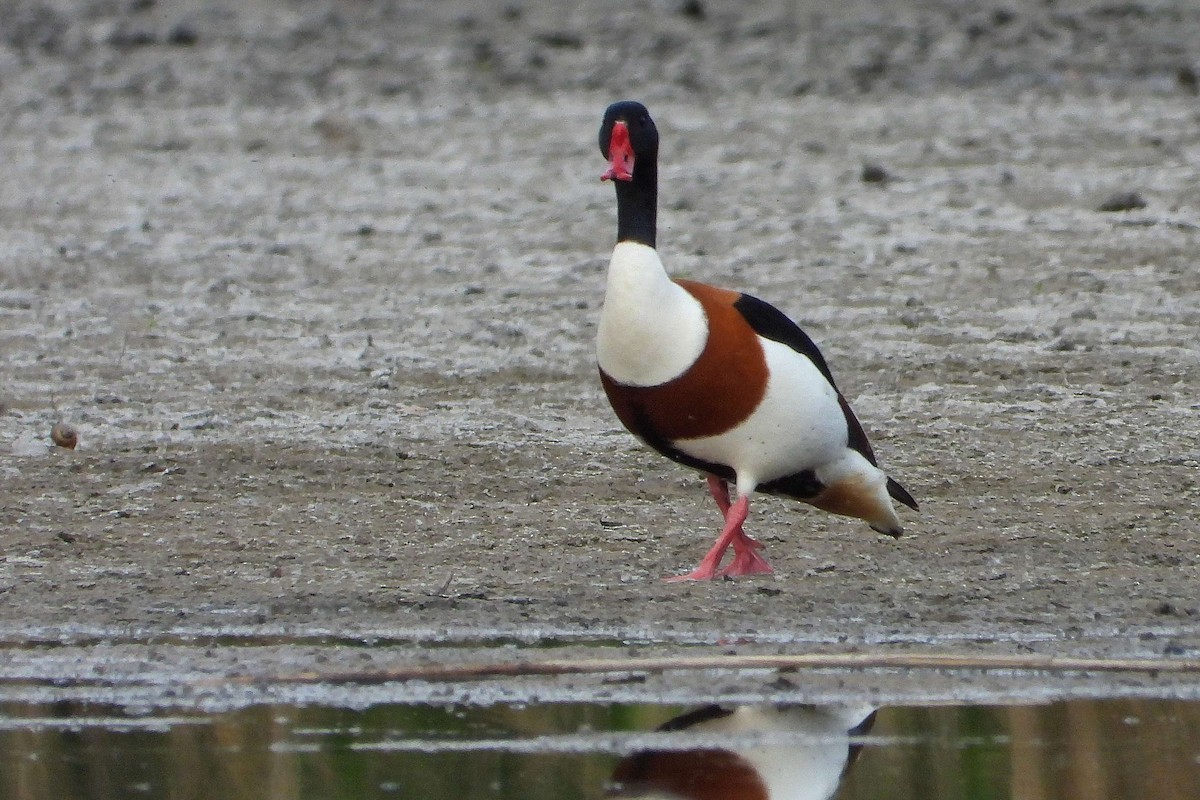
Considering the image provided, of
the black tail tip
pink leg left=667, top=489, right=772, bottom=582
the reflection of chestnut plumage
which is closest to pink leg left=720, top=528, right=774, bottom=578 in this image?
pink leg left=667, top=489, right=772, bottom=582

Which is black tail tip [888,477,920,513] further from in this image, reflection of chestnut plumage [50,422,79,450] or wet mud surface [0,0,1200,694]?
reflection of chestnut plumage [50,422,79,450]

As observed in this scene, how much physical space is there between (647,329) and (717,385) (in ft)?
0.80

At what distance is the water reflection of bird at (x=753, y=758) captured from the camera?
185 inches

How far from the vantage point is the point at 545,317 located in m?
10.4

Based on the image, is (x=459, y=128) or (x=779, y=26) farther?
(x=779, y=26)

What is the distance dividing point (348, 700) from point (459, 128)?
34.0 feet

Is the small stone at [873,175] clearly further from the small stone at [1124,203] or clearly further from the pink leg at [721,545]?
the pink leg at [721,545]

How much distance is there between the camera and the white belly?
6.50 metres

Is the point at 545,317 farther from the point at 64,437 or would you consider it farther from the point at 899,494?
the point at 899,494

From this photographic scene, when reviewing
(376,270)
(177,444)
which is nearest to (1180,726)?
(177,444)

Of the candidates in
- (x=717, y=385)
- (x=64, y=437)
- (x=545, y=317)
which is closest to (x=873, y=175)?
(x=545, y=317)

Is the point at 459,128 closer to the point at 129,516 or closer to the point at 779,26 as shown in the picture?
the point at 779,26

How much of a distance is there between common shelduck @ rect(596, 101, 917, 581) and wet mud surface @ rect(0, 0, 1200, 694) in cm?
24

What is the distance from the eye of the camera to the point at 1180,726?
5.10 meters
